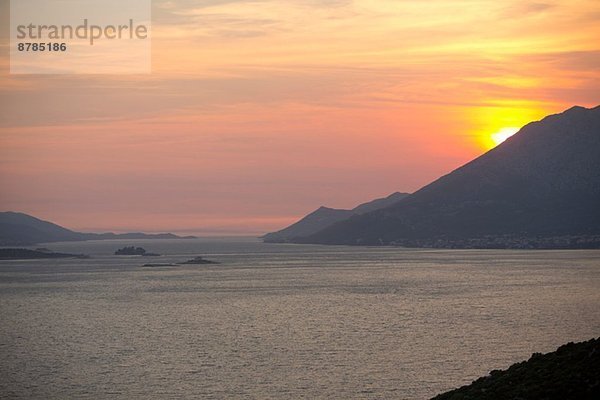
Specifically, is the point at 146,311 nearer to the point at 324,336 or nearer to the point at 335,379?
the point at 324,336

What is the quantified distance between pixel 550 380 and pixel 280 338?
4878cm

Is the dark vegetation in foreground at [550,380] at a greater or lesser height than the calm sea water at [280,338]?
greater

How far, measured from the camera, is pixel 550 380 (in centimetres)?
4128

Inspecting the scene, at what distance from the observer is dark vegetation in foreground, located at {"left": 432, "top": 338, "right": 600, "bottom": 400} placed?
39.3 m

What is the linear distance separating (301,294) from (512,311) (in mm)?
45437

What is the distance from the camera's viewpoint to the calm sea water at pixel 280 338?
207 feet

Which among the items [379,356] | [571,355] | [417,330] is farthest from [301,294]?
[571,355]

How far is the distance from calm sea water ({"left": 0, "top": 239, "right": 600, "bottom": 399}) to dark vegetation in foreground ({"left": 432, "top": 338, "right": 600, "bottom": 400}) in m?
13.5

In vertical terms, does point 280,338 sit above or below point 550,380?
below

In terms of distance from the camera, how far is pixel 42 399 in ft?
195

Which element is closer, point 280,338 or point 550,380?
point 550,380

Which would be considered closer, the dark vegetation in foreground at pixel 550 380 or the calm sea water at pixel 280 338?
the dark vegetation in foreground at pixel 550 380

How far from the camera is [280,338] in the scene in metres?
87.7

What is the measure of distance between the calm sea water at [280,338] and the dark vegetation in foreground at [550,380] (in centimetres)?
1346
